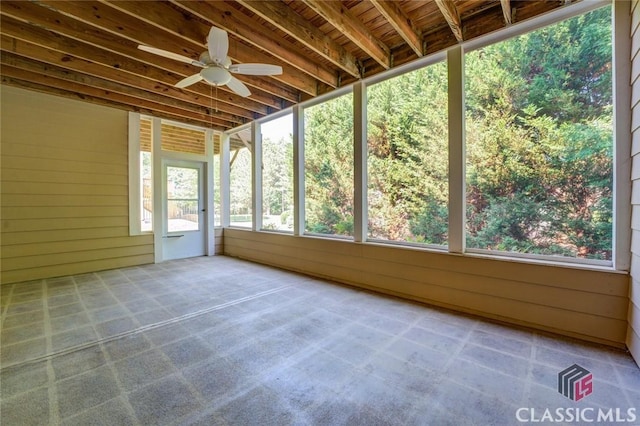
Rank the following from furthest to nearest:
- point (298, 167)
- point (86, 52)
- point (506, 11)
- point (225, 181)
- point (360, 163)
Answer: point (225, 181), point (298, 167), point (360, 163), point (86, 52), point (506, 11)

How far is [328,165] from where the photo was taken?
5.36 meters

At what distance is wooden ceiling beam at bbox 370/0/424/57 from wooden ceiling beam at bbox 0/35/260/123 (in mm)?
3052

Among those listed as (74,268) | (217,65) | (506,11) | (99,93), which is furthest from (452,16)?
(74,268)

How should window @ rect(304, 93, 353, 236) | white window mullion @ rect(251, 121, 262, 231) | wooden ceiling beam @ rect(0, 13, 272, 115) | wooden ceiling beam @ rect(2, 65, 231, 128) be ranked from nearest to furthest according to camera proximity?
wooden ceiling beam @ rect(0, 13, 272, 115) → wooden ceiling beam @ rect(2, 65, 231, 128) → window @ rect(304, 93, 353, 236) → white window mullion @ rect(251, 121, 262, 231)

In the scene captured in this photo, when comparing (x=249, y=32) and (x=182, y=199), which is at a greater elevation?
(x=249, y=32)

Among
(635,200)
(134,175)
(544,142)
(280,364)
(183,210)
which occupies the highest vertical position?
(544,142)

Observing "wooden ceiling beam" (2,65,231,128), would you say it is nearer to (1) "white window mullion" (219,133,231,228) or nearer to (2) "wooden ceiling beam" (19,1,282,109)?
(1) "white window mullion" (219,133,231,228)

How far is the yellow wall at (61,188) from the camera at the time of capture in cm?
414

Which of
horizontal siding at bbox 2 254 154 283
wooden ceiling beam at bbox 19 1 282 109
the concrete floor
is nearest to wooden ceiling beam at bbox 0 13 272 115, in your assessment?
wooden ceiling beam at bbox 19 1 282 109

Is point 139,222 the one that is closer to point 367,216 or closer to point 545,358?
point 367,216

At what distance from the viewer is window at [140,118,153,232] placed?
17.8ft

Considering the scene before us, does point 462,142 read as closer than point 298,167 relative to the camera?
Yes

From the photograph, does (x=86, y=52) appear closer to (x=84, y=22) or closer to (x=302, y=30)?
(x=84, y=22)

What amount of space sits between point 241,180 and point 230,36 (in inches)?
135
